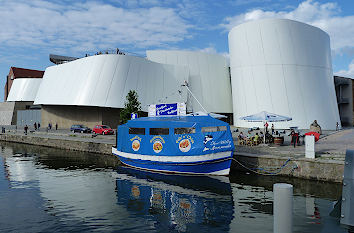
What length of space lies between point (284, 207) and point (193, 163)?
12005 millimetres

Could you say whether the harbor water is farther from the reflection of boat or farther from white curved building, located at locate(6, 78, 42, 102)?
white curved building, located at locate(6, 78, 42, 102)

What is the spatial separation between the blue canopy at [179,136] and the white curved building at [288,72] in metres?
25.6

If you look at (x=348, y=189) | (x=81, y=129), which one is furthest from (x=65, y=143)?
(x=348, y=189)

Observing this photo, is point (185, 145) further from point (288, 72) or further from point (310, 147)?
point (288, 72)

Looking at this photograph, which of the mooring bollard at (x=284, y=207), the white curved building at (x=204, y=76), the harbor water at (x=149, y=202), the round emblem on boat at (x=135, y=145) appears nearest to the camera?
the mooring bollard at (x=284, y=207)

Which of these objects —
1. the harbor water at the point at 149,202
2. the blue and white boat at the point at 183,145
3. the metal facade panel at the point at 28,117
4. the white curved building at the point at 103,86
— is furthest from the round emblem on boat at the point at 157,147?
the metal facade panel at the point at 28,117

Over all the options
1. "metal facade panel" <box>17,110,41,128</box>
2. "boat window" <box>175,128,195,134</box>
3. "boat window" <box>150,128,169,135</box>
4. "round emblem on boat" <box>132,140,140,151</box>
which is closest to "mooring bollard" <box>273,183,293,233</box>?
"boat window" <box>175,128,195,134</box>

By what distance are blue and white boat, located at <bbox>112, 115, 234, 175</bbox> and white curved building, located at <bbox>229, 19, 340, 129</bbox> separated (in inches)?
1008

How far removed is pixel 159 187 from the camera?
1491cm

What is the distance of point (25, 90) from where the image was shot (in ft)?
231

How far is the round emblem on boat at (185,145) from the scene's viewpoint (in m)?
16.6

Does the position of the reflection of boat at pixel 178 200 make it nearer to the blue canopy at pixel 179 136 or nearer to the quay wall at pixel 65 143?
the blue canopy at pixel 179 136

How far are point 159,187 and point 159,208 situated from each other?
3539 millimetres

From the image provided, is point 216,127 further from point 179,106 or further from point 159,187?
point 159,187
